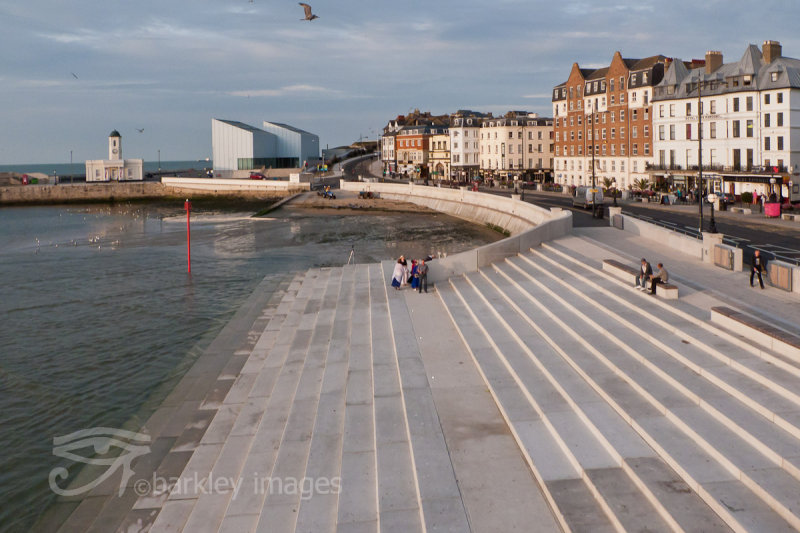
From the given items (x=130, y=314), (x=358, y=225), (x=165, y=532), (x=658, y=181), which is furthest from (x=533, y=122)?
(x=165, y=532)

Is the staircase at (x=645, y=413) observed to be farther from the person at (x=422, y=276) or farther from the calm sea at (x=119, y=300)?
the calm sea at (x=119, y=300)

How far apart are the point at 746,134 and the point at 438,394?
2098 inches

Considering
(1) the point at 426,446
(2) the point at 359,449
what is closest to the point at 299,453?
(2) the point at 359,449

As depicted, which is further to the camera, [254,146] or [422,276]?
[254,146]

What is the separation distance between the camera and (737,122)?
186ft

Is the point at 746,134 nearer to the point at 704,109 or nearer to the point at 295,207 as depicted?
the point at 704,109

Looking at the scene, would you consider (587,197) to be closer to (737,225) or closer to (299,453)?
(737,225)

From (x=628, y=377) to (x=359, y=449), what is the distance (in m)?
5.63

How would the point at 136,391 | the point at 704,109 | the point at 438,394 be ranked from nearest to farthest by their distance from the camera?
the point at 438,394 < the point at 136,391 < the point at 704,109

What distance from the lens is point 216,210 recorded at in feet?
300

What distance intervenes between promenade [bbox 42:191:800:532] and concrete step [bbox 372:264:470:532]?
0.04 m

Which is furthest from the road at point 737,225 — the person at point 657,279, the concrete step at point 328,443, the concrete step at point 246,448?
the concrete step at point 246,448

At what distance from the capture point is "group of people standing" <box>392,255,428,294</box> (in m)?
24.6

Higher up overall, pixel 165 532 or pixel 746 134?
pixel 746 134
